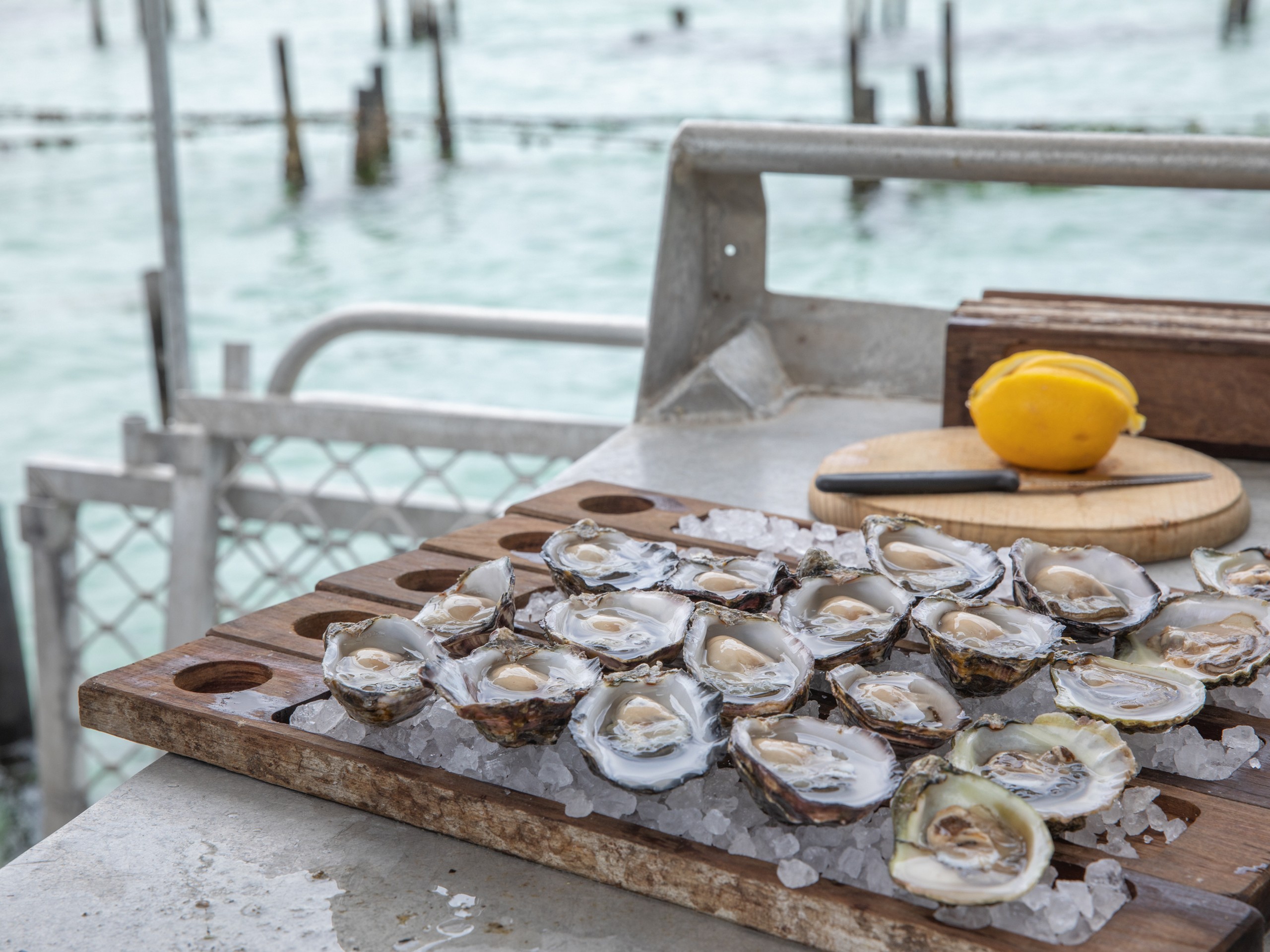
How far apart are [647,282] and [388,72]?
40.2 feet

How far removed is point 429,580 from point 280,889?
1.31 feet

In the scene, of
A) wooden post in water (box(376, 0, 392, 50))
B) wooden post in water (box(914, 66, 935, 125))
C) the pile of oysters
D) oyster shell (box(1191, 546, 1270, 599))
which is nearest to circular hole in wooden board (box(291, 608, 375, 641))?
the pile of oysters

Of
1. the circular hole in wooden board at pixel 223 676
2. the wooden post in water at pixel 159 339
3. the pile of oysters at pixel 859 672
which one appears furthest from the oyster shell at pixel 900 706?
the wooden post in water at pixel 159 339

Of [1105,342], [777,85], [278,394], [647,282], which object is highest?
[777,85]

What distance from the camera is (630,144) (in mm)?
17031

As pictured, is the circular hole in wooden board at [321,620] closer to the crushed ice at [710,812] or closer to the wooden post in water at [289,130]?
the crushed ice at [710,812]

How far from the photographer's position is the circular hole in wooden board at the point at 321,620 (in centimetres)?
100

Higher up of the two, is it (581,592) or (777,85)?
(777,85)

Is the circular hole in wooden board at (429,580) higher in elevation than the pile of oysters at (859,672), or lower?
lower

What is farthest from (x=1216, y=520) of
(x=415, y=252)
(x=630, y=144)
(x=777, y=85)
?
(x=777, y=85)

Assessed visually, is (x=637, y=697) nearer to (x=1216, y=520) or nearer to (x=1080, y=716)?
(x=1080, y=716)

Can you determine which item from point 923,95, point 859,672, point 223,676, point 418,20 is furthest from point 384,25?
point 859,672

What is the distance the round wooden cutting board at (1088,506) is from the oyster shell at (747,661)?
0.46 m

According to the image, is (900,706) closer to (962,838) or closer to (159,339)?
(962,838)
